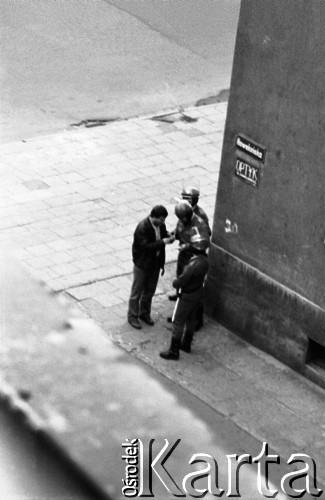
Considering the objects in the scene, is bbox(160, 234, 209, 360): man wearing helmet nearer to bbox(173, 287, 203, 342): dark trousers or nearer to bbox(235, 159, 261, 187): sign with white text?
bbox(173, 287, 203, 342): dark trousers

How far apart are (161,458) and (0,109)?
7.71m

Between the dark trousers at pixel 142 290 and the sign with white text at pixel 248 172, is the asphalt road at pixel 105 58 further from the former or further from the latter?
the sign with white text at pixel 248 172

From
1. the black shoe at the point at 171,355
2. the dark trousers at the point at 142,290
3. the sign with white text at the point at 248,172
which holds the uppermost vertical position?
the sign with white text at the point at 248,172

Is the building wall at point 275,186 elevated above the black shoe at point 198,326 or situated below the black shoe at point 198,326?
above

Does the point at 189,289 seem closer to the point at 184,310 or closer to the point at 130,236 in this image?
the point at 184,310

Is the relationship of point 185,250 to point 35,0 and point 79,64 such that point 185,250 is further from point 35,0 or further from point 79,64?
point 35,0

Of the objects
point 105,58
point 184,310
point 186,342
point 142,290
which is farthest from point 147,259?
point 105,58

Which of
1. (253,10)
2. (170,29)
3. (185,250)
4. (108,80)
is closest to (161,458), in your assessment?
(185,250)

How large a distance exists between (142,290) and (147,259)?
384mm

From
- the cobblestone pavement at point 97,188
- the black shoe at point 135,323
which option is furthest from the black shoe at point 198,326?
the cobblestone pavement at point 97,188

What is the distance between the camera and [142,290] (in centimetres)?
848

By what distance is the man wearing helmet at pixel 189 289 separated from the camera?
25.7ft

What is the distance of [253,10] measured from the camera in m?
7.38

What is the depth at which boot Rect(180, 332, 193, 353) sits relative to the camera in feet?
26.8
